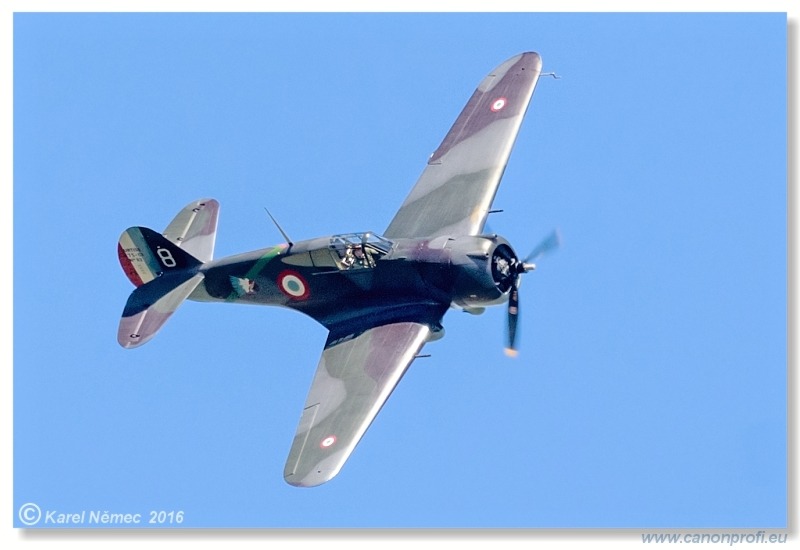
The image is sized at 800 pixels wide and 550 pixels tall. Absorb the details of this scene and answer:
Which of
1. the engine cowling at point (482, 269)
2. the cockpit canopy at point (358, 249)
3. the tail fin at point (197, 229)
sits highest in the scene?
the tail fin at point (197, 229)

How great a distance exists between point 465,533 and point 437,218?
27.0 feet

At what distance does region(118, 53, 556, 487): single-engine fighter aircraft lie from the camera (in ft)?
98.5

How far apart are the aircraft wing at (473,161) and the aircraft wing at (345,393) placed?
2.82 metres

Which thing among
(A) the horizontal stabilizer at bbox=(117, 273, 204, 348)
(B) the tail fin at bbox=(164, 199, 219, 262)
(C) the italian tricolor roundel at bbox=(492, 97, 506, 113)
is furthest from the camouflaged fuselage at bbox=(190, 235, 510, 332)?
(C) the italian tricolor roundel at bbox=(492, 97, 506, 113)

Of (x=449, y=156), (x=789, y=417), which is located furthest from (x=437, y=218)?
(x=789, y=417)

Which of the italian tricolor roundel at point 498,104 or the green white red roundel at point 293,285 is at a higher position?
the italian tricolor roundel at point 498,104

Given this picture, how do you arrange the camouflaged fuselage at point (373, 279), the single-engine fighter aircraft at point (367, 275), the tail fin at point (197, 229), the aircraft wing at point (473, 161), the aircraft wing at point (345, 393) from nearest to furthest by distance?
the aircraft wing at point (345, 393)
the single-engine fighter aircraft at point (367, 275)
the camouflaged fuselage at point (373, 279)
the aircraft wing at point (473, 161)
the tail fin at point (197, 229)

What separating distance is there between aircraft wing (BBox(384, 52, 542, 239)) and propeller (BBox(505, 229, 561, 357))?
78.3 inches

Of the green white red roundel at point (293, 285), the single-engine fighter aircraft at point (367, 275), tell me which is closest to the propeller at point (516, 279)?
the single-engine fighter aircraft at point (367, 275)

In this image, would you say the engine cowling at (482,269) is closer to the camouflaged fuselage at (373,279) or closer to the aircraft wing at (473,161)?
the camouflaged fuselage at (373,279)

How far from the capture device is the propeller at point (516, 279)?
30.6 m

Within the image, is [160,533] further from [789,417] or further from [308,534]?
[789,417]

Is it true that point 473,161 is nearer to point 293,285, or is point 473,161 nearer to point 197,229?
point 293,285

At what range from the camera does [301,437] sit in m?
29.5
